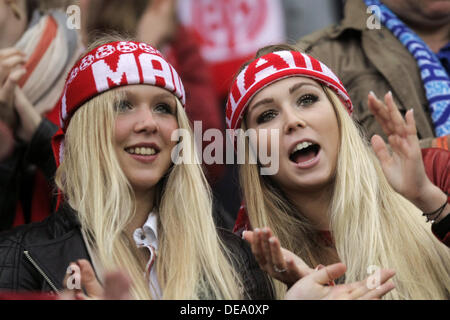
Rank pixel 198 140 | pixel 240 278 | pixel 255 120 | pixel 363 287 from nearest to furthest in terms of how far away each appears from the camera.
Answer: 1. pixel 363 287
2. pixel 240 278
3. pixel 255 120
4. pixel 198 140

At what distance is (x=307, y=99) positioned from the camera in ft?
10.7

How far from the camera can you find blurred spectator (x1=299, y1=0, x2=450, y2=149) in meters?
3.85

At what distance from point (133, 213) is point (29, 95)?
→ 3.30 ft

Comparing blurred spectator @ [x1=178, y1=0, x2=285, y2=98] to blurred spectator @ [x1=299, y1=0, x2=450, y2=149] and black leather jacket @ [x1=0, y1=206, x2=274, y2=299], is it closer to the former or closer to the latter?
blurred spectator @ [x1=299, y1=0, x2=450, y2=149]

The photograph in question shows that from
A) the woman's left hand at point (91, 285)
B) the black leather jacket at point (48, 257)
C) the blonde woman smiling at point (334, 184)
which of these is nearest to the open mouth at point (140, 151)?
the black leather jacket at point (48, 257)

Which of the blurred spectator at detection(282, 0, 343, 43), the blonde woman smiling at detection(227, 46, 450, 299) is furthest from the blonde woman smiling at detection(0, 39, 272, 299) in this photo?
the blurred spectator at detection(282, 0, 343, 43)

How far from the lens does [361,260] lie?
2.93 meters

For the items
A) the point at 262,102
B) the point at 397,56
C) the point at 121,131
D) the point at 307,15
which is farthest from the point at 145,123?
the point at 307,15

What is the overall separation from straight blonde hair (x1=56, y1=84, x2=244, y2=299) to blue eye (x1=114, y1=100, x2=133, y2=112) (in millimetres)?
15

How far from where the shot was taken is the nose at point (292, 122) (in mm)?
A: 3109
